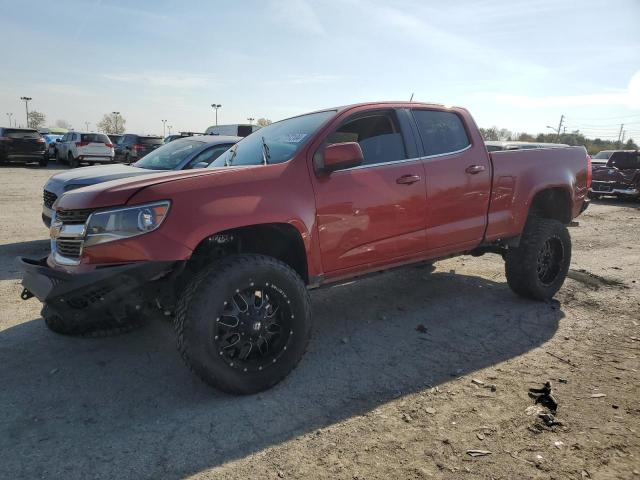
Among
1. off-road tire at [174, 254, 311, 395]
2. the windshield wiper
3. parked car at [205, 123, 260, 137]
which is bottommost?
off-road tire at [174, 254, 311, 395]

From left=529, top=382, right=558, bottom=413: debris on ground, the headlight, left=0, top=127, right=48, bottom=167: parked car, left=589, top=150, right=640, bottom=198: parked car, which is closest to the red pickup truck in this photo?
the headlight

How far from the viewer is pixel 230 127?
19.1 m

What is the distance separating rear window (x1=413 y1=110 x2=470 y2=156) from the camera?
4188 millimetres

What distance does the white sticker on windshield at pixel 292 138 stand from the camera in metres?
3.67

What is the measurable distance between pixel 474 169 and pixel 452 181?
1.07 ft

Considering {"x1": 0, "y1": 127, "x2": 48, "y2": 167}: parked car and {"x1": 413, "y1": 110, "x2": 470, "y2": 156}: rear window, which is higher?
{"x1": 413, "y1": 110, "x2": 470, "y2": 156}: rear window

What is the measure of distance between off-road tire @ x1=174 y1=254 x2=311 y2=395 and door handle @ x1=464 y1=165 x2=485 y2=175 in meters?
2.03

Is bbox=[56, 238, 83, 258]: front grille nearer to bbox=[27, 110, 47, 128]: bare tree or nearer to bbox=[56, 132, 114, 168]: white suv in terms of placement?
bbox=[56, 132, 114, 168]: white suv

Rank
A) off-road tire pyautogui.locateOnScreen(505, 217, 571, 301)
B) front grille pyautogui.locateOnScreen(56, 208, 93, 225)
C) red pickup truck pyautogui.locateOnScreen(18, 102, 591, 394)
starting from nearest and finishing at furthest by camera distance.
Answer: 1. red pickup truck pyautogui.locateOnScreen(18, 102, 591, 394)
2. front grille pyautogui.locateOnScreen(56, 208, 93, 225)
3. off-road tire pyautogui.locateOnScreen(505, 217, 571, 301)

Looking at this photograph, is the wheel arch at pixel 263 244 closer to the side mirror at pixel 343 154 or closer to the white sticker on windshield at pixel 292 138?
the side mirror at pixel 343 154

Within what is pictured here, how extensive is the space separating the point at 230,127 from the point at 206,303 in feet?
56.4

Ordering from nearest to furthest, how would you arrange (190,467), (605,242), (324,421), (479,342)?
1. (190,467)
2. (324,421)
3. (479,342)
4. (605,242)

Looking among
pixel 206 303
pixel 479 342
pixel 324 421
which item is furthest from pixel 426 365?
pixel 206 303

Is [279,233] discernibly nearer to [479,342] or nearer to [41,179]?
[479,342]
